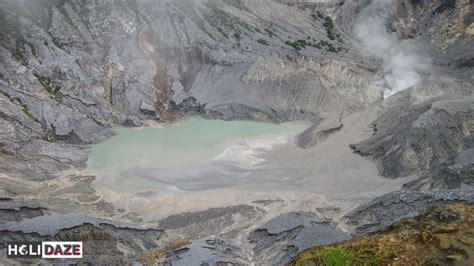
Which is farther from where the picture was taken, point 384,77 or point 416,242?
point 384,77

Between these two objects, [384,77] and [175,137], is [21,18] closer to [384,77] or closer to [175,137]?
[175,137]

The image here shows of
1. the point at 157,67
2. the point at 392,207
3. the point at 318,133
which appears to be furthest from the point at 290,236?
the point at 157,67

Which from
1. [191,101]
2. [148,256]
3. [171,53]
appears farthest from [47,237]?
[171,53]

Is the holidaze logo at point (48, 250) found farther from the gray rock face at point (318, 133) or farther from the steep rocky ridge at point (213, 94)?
the gray rock face at point (318, 133)

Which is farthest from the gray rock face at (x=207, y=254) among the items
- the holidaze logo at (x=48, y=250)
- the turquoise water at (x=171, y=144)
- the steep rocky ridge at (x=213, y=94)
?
the turquoise water at (x=171, y=144)

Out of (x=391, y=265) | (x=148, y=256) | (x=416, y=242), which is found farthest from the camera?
(x=148, y=256)

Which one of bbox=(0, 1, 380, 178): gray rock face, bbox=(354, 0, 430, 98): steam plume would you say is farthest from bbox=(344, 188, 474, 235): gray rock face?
bbox=(354, 0, 430, 98): steam plume
